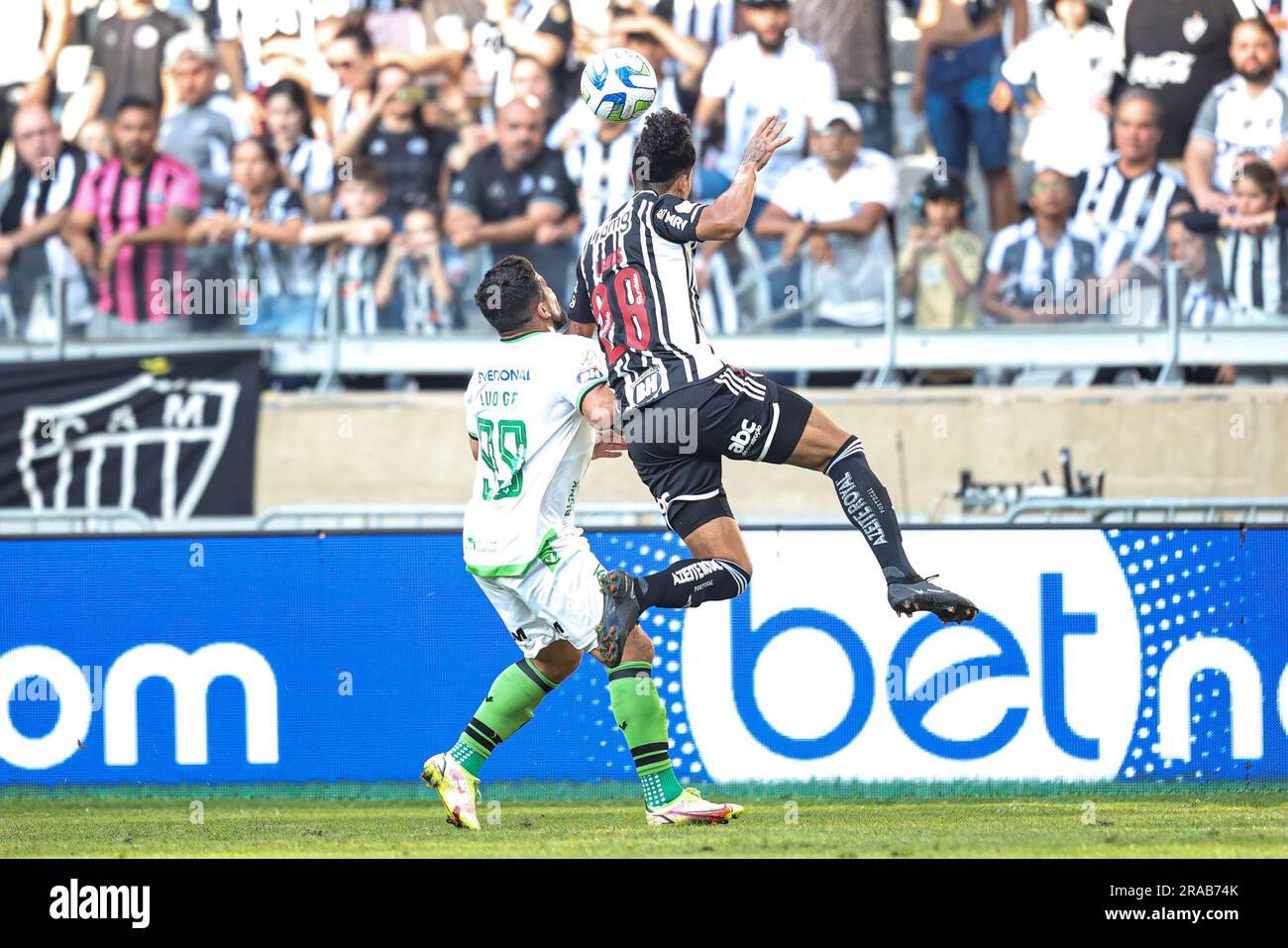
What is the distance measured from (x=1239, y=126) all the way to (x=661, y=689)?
21.5ft

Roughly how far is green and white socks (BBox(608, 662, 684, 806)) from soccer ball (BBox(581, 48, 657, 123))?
7.67 ft

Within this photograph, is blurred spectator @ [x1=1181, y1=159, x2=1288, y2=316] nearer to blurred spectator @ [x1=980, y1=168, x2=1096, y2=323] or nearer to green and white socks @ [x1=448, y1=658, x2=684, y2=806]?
blurred spectator @ [x1=980, y1=168, x2=1096, y2=323]

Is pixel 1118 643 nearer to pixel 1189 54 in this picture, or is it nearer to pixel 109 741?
pixel 109 741

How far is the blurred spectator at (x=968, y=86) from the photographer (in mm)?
12406

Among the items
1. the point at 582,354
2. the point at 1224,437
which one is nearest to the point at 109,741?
A: the point at 582,354

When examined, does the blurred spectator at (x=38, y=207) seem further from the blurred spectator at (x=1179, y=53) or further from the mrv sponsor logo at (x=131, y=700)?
the blurred spectator at (x=1179, y=53)

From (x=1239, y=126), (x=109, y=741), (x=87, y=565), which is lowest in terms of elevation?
(x=109, y=741)

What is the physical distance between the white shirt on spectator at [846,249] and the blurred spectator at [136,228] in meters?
4.40

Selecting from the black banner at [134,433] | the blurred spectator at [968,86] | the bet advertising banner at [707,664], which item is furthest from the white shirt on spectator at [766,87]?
the bet advertising banner at [707,664]

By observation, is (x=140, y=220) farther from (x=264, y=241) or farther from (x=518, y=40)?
(x=518, y=40)

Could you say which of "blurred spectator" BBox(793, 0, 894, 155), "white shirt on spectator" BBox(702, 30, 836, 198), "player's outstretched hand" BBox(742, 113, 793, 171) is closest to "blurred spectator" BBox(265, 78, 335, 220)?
"white shirt on spectator" BBox(702, 30, 836, 198)

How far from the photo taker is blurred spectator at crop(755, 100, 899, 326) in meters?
12.0

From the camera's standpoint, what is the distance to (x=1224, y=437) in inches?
460
